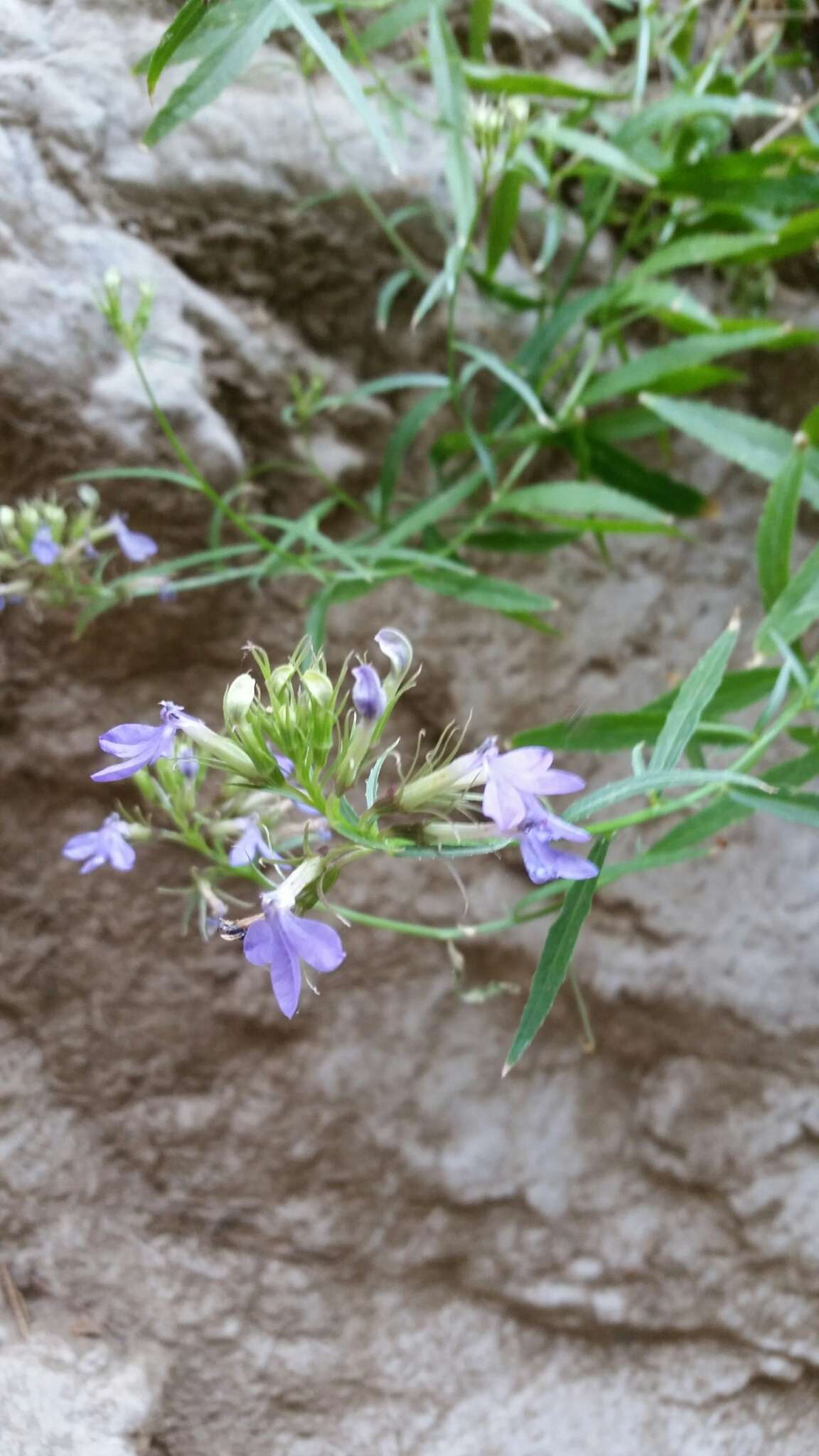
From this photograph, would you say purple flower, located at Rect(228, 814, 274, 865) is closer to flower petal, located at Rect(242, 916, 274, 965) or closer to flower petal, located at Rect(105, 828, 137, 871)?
flower petal, located at Rect(105, 828, 137, 871)

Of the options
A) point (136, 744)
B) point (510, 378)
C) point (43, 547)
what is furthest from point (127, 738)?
point (510, 378)

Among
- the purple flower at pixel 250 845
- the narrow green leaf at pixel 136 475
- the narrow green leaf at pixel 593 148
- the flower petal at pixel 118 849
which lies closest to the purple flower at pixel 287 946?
the purple flower at pixel 250 845

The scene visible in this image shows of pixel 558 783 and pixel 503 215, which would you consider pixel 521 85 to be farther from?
pixel 558 783

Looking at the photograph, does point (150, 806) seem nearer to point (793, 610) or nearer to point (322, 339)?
point (322, 339)

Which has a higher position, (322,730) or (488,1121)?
(322,730)

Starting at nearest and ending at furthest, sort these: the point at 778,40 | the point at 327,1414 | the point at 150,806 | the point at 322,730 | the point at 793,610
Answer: the point at 322,730 → the point at 793,610 → the point at 327,1414 → the point at 150,806 → the point at 778,40

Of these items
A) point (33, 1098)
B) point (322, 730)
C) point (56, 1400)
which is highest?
point (322, 730)

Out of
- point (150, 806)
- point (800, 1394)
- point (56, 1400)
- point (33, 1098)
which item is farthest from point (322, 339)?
point (800, 1394)

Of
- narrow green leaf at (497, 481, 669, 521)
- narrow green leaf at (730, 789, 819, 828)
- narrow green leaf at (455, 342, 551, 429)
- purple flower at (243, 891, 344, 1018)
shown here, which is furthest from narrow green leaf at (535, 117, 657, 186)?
purple flower at (243, 891, 344, 1018)
